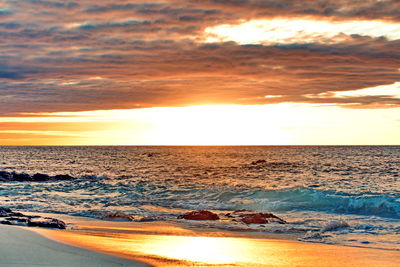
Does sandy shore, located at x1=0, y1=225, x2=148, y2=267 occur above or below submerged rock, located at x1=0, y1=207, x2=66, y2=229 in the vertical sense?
above

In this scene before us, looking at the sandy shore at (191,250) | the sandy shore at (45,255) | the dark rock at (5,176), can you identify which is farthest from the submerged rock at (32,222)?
the dark rock at (5,176)

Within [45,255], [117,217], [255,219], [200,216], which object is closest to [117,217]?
[117,217]

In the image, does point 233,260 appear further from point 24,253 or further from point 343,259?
point 24,253

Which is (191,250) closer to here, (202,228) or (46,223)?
(202,228)

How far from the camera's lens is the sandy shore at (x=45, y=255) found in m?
7.60

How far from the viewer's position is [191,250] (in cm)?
1007

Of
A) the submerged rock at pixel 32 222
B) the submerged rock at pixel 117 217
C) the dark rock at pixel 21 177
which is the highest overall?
the submerged rock at pixel 32 222

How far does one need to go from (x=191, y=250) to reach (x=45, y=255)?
3.49 metres

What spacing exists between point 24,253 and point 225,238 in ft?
21.1

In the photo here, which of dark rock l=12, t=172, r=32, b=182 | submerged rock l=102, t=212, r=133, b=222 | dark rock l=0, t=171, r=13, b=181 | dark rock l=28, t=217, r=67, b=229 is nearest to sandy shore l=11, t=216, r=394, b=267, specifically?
dark rock l=28, t=217, r=67, b=229

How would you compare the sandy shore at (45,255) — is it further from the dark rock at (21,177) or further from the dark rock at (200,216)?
the dark rock at (21,177)

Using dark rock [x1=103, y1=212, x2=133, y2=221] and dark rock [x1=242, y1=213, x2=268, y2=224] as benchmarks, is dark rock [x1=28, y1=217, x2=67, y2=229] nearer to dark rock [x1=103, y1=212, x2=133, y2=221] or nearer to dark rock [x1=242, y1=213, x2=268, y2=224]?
→ dark rock [x1=103, y1=212, x2=133, y2=221]

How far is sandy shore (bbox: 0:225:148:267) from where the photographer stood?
299 inches

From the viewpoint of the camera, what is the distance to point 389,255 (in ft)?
33.8
